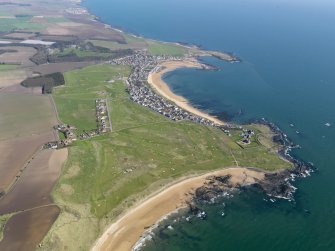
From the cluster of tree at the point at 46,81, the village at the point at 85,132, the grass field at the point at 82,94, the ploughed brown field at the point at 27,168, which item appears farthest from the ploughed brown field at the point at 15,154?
the cluster of tree at the point at 46,81

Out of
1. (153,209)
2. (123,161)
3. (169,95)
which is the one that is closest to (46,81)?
(169,95)

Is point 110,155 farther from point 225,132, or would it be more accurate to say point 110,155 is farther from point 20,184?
point 225,132

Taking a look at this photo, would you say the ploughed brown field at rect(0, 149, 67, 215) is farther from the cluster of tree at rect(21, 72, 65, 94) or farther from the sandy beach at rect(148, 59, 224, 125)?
the cluster of tree at rect(21, 72, 65, 94)

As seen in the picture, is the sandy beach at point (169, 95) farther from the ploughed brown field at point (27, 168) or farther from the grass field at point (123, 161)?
the ploughed brown field at point (27, 168)

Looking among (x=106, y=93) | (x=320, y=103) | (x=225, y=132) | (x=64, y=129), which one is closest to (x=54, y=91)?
(x=106, y=93)

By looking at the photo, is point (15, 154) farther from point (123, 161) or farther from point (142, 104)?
point (142, 104)
